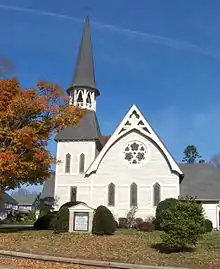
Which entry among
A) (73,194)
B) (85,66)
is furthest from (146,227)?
(85,66)

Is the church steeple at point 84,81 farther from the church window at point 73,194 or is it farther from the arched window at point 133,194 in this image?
the arched window at point 133,194

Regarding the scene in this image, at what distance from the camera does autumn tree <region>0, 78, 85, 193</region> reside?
2503 cm

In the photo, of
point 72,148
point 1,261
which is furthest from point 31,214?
point 1,261

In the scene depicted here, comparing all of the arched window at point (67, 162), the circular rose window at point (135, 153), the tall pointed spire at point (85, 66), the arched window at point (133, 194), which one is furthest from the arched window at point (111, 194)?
the tall pointed spire at point (85, 66)

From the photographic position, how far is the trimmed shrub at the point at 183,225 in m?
18.5

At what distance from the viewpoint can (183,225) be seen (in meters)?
18.6

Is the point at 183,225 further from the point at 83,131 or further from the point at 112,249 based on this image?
the point at 83,131

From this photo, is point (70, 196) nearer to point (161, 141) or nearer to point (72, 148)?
point (72, 148)

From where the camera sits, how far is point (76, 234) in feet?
84.1

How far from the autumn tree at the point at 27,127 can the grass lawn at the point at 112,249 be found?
3846 millimetres

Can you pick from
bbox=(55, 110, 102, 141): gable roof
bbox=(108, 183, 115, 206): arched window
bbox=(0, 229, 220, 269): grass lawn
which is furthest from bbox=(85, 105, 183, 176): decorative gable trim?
bbox=(0, 229, 220, 269): grass lawn

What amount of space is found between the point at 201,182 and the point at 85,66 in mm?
20049

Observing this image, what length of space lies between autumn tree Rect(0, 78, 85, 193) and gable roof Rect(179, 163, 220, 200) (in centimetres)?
1716

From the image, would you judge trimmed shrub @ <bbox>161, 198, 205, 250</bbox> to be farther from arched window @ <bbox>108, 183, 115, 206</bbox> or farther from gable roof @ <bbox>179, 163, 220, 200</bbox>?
gable roof @ <bbox>179, 163, 220, 200</bbox>
